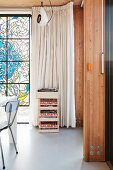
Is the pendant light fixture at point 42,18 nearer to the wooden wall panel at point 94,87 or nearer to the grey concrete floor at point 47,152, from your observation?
the wooden wall panel at point 94,87

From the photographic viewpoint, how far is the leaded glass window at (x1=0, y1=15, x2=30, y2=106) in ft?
17.4

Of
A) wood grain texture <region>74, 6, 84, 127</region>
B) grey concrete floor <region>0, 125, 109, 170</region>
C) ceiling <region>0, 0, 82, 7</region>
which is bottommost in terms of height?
grey concrete floor <region>0, 125, 109, 170</region>

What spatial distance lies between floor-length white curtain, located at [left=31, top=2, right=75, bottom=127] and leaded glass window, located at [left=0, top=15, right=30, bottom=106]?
0.43 meters

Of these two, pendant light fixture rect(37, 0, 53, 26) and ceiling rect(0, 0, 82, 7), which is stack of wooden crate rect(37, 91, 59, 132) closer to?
pendant light fixture rect(37, 0, 53, 26)

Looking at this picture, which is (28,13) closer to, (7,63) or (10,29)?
(10,29)

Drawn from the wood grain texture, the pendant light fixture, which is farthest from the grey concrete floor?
the pendant light fixture

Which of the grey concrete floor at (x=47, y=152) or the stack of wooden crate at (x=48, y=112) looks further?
the stack of wooden crate at (x=48, y=112)

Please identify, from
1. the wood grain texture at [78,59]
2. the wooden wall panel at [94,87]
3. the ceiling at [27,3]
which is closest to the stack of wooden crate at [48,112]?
the wood grain texture at [78,59]

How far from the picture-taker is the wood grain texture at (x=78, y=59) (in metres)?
4.98

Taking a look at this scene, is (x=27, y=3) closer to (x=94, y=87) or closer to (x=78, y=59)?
(x=78, y=59)

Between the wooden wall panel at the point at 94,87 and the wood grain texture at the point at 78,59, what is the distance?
2101 mm

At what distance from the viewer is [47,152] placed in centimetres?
327

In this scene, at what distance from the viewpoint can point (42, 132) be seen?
175 inches

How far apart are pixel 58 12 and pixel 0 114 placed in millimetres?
2552
